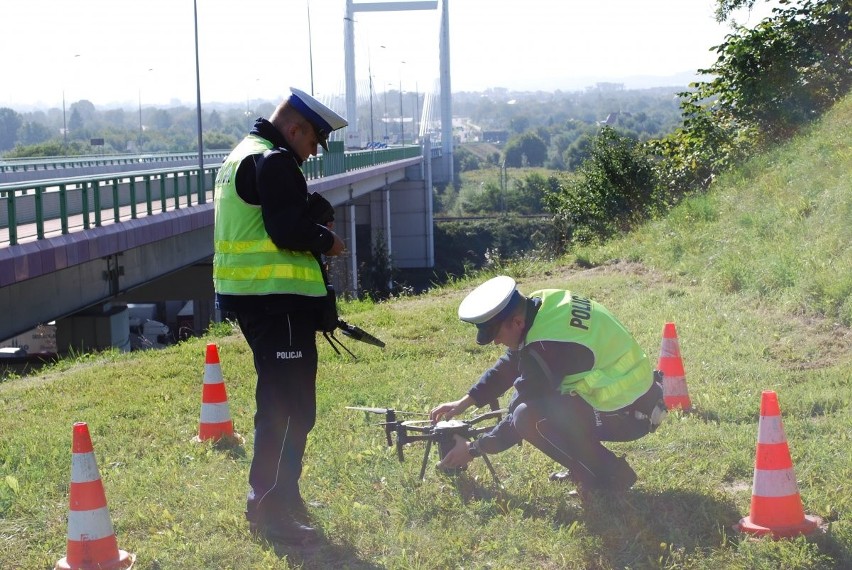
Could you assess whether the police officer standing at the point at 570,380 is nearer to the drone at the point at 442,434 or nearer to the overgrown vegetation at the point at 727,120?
the drone at the point at 442,434

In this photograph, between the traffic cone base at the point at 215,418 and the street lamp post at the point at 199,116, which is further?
the street lamp post at the point at 199,116

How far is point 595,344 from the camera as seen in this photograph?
4.68m

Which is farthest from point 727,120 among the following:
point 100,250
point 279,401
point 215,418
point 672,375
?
point 279,401

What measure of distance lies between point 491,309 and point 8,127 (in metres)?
148

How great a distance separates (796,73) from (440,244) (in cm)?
5732

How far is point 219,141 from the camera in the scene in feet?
325

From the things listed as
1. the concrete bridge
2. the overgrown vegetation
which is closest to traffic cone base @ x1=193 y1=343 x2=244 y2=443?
the concrete bridge

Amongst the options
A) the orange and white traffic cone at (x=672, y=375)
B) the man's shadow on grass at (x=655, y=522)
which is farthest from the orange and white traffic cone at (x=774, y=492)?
the orange and white traffic cone at (x=672, y=375)

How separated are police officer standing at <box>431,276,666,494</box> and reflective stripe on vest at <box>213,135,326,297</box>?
2.34 feet

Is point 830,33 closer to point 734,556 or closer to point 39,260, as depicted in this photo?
point 39,260

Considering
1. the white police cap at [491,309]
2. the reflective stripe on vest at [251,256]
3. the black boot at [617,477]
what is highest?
the reflective stripe on vest at [251,256]

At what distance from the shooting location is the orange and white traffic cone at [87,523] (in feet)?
14.4

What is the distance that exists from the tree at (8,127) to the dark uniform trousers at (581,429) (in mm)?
141660

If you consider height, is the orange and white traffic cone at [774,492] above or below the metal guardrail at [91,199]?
below
